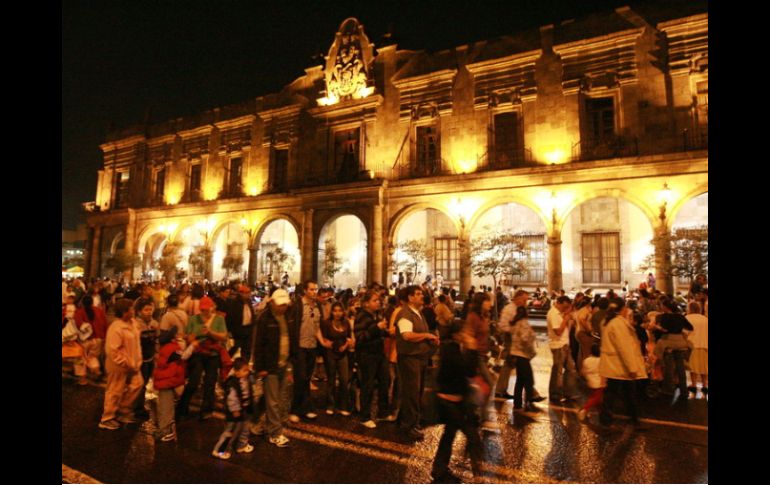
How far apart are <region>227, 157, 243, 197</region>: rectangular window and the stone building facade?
0.13 m

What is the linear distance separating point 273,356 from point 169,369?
1.29 metres

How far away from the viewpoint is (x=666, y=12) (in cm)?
1550

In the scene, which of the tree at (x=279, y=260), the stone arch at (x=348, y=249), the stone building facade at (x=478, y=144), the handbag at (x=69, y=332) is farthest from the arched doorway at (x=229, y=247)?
the handbag at (x=69, y=332)

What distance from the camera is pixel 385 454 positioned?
4.56 meters

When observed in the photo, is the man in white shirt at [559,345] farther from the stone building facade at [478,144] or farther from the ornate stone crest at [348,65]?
the ornate stone crest at [348,65]

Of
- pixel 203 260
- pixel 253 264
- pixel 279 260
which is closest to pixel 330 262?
pixel 279 260

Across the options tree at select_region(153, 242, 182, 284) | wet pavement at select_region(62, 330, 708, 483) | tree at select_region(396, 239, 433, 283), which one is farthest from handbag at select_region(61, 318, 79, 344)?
tree at select_region(153, 242, 182, 284)

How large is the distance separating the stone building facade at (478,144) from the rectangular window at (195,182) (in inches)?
3.0

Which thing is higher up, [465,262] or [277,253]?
[277,253]

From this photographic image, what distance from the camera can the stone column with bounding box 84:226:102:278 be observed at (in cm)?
2870

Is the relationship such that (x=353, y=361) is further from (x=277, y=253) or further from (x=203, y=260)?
(x=203, y=260)
